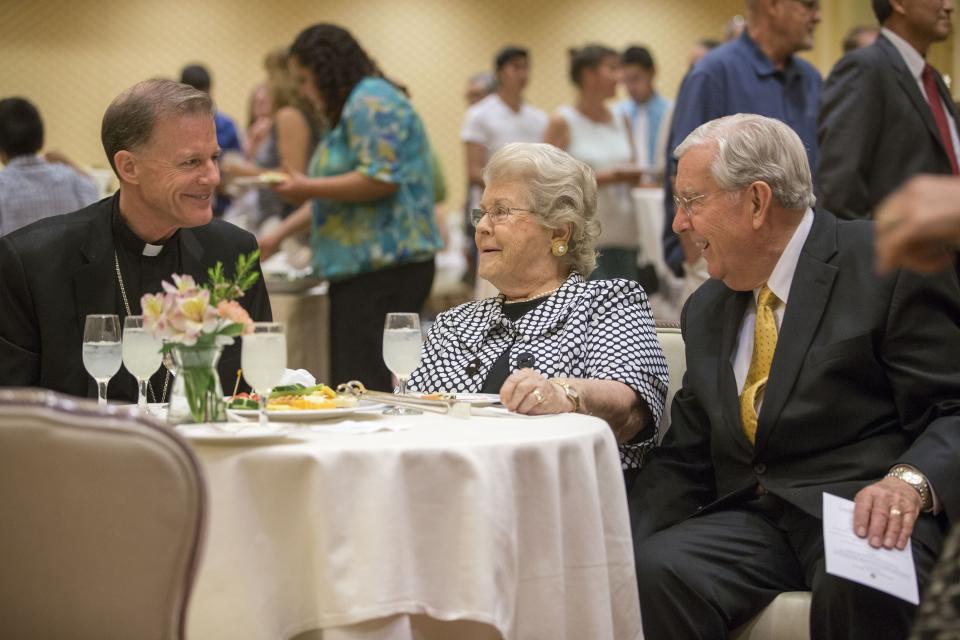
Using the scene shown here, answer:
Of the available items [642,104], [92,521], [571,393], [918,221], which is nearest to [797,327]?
[571,393]

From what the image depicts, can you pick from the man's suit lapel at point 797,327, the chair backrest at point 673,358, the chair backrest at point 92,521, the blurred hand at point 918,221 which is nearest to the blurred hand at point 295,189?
the chair backrest at point 673,358

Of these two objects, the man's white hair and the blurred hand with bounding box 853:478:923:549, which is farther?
the man's white hair

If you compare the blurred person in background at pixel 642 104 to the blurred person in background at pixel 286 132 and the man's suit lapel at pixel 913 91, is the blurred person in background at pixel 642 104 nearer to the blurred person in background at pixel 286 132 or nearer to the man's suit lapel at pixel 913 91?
the blurred person in background at pixel 286 132

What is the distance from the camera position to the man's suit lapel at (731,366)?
8.77 feet

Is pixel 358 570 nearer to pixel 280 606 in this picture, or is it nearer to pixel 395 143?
pixel 280 606

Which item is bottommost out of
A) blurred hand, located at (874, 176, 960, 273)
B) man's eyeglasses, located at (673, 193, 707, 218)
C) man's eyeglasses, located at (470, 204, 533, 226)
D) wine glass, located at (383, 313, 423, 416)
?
wine glass, located at (383, 313, 423, 416)

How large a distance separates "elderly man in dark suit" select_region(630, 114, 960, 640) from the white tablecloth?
518 millimetres

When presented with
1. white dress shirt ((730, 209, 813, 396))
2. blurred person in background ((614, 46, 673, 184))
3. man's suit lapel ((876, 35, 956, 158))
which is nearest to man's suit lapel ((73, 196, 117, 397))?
white dress shirt ((730, 209, 813, 396))

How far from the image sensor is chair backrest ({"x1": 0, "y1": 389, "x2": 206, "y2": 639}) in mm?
1604

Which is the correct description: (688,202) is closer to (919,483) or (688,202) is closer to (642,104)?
(919,483)

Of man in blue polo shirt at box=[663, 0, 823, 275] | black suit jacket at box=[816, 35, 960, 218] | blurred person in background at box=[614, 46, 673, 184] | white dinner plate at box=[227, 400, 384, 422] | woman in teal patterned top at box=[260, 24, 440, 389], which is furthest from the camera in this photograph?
blurred person in background at box=[614, 46, 673, 184]

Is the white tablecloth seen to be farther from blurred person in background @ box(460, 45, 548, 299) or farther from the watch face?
blurred person in background @ box(460, 45, 548, 299)

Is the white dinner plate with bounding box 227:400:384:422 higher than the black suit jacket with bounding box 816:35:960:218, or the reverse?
the black suit jacket with bounding box 816:35:960:218

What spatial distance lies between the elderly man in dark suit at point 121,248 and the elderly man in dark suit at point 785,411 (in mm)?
1127
